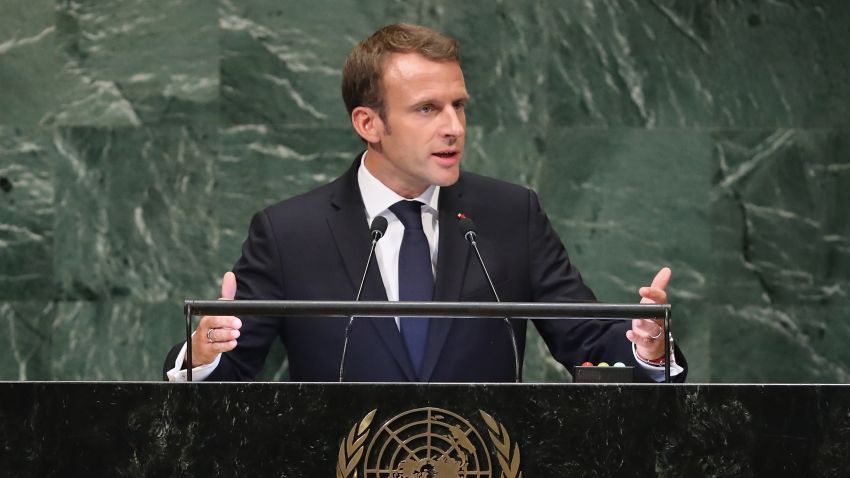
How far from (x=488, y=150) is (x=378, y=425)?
2851 mm

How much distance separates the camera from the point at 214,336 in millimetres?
3000

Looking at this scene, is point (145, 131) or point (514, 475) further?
point (145, 131)

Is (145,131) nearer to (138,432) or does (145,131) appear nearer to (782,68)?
(782,68)

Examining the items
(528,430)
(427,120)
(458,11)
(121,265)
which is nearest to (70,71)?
(121,265)

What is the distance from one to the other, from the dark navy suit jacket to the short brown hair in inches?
8.5

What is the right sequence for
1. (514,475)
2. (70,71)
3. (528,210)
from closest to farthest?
1. (514,475)
2. (528,210)
3. (70,71)

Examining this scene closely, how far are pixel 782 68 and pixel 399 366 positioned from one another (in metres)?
2.45

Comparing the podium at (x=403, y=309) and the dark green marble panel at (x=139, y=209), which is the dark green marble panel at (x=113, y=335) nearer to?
the dark green marble panel at (x=139, y=209)

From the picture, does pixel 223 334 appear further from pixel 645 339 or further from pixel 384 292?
pixel 645 339

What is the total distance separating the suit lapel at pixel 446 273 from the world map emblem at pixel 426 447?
1038 millimetres

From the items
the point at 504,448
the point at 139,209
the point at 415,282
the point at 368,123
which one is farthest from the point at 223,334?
the point at 139,209

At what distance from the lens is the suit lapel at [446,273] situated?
367 centimetres

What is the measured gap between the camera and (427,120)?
3.84 metres

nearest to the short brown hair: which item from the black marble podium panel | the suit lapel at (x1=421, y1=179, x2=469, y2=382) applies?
the suit lapel at (x1=421, y1=179, x2=469, y2=382)
